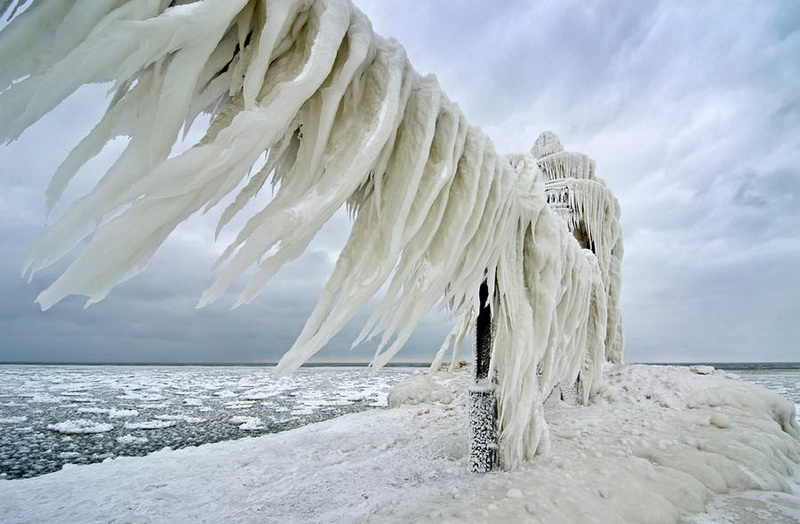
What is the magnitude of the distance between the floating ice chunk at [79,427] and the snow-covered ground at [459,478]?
10.6 feet

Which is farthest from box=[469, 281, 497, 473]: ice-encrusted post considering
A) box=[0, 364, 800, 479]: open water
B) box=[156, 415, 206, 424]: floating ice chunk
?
box=[156, 415, 206, 424]: floating ice chunk

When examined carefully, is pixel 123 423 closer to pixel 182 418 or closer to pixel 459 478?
pixel 182 418

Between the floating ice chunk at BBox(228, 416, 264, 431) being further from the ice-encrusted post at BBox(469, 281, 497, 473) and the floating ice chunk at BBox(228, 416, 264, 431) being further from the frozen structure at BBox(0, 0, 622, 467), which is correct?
the frozen structure at BBox(0, 0, 622, 467)

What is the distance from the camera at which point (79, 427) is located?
23.2 ft

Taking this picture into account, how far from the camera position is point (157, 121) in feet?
3.77

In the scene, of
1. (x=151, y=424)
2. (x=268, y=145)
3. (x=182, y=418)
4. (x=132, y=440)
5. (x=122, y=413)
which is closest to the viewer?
(x=268, y=145)

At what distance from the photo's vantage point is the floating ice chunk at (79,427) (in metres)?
6.74

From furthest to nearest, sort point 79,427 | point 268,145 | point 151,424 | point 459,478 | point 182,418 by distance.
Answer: point 182,418, point 151,424, point 79,427, point 459,478, point 268,145

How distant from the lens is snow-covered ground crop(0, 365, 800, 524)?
2732mm

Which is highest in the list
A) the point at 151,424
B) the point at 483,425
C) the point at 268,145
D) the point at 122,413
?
the point at 268,145

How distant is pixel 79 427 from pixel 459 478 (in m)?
7.52

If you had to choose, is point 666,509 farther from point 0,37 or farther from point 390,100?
point 0,37

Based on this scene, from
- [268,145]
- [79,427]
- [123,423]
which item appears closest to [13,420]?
[79,427]

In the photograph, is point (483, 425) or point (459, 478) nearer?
point (459, 478)
